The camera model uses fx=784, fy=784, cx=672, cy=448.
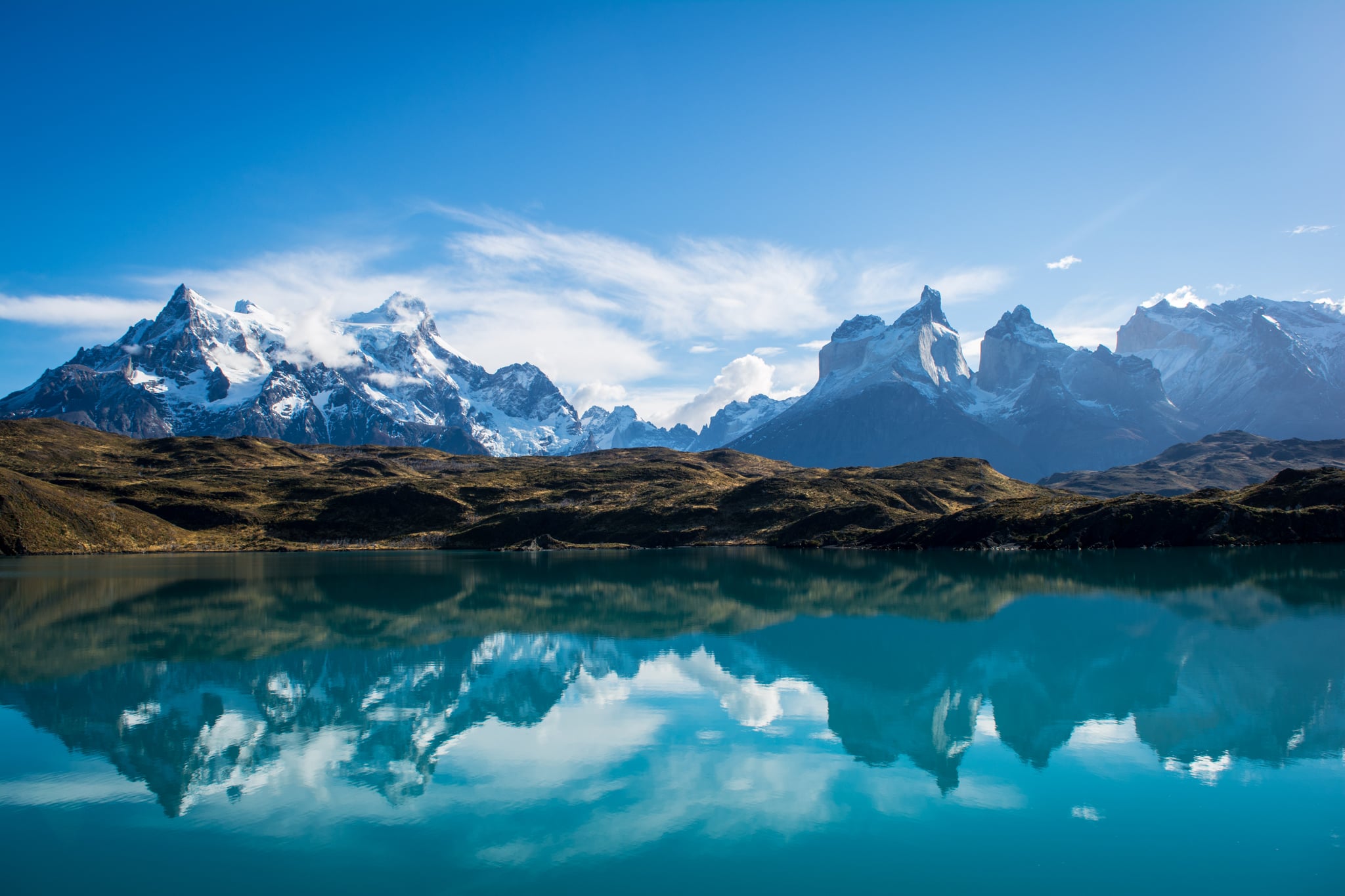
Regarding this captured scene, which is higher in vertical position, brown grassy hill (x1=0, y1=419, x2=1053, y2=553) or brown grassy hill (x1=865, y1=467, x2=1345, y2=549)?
brown grassy hill (x1=0, y1=419, x2=1053, y2=553)

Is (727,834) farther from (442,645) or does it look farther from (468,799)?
(442,645)

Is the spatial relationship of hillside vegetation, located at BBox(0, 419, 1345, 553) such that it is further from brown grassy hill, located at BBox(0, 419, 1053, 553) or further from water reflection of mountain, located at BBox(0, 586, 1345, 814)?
water reflection of mountain, located at BBox(0, 586, 1345, 814)

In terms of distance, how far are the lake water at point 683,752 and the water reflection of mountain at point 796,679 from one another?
0.21 metres

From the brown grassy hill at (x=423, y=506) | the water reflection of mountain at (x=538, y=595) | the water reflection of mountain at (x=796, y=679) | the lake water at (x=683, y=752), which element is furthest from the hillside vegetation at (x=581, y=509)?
the water reflection of mountain at (x=796, y=679)

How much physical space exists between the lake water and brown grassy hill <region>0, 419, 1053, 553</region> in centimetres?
9053

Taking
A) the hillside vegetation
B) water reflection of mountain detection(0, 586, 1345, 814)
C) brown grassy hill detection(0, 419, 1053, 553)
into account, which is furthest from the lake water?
brown grassy hill detection(0, 419, 1053, 553)

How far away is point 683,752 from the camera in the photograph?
23.9 meters

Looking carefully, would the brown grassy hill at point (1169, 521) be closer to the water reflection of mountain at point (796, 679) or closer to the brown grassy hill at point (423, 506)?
the brown grassy hill at point (423, 506)

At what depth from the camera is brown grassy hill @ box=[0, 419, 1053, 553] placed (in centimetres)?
13325

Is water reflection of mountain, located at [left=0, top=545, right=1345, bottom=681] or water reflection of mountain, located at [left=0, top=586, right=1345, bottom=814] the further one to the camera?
water reflection of mountain, located at [left=0, top=545, right=1345, bottom=681]

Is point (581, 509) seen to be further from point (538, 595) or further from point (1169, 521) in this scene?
point (1169, 521)

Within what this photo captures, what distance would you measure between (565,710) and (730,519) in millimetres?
127340

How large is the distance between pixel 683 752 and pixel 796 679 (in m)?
11.2

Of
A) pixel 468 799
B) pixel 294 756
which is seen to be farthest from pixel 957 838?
pixel 294 756
